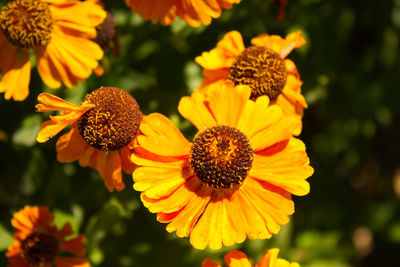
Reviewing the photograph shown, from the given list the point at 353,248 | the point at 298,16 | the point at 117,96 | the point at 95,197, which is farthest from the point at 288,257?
the point at 117,96

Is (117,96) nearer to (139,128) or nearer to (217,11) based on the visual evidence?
(139,128)

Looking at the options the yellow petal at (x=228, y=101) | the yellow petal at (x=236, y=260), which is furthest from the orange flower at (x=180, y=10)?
the yellow petal at (x=236, y=260)

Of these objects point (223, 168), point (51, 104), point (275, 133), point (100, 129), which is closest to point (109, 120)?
point (100, 129)

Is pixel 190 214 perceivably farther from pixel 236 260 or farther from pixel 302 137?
pixel 302 137

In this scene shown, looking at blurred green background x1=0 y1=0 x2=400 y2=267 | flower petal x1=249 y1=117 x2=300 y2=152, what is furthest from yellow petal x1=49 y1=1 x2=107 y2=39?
flower petal x1=249 y1=117 x2=300 y2=152

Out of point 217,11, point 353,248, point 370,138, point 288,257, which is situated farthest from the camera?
point 370,138

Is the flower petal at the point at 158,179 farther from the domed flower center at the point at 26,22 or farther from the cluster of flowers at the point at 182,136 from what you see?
the domed flower center at the point at 26,22

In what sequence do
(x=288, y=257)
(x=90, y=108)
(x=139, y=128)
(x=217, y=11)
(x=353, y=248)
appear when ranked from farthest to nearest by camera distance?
(x=353, y=248) → (x=288, y=257) → (x=217, y=11) → (x=139, y=128) → (x=90, y=108)
